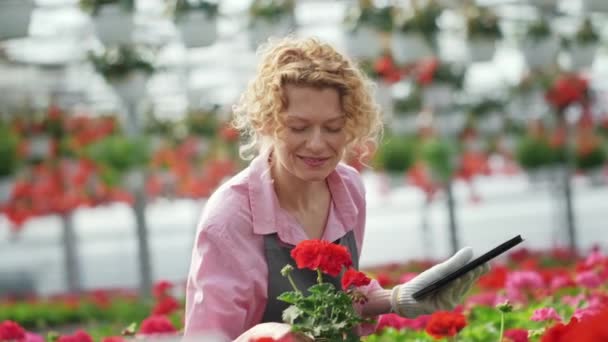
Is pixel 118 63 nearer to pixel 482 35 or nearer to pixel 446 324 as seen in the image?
pixel 482 35

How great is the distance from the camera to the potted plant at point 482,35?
28.2 feet

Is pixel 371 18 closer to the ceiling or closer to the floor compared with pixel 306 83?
closer to the ceiling

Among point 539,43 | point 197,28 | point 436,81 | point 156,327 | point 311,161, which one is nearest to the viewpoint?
point 311,161

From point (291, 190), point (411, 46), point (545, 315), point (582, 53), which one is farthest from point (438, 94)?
point (291, 190)

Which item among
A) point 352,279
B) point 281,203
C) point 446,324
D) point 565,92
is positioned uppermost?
point 281,203

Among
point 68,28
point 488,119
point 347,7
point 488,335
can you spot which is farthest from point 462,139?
point 488,335

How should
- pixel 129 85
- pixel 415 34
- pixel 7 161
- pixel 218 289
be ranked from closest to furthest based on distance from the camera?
1. pixel 218 289
2. pixel 129 85
3. pixel 415 34
4. pixel 7 161

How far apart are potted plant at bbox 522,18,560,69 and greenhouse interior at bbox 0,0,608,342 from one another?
16mm

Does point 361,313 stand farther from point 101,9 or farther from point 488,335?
point 101,9

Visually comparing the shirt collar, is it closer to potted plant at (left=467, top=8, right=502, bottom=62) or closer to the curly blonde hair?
the curly blonde hair

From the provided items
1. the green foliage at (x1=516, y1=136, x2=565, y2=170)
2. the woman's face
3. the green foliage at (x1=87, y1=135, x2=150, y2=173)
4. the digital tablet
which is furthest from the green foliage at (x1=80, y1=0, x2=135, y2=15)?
the green foliage at (x1=516, y1=136, x2=565, y2=170)

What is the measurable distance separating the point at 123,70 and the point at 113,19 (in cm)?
147

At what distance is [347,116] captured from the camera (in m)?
2.22

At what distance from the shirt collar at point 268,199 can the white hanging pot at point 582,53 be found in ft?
24.2
